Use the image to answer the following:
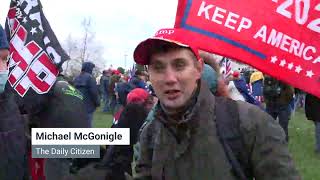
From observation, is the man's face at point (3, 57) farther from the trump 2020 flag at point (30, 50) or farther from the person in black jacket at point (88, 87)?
the person in black jacket at point (88, 87)

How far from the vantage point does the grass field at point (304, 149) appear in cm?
819

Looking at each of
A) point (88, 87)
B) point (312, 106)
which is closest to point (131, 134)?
point (312, 106)

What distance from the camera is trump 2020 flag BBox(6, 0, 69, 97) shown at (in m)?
4.67

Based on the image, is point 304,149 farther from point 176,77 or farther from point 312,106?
point 176,77

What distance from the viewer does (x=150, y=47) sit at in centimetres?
237

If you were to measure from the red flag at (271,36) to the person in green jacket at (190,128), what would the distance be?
1.15m

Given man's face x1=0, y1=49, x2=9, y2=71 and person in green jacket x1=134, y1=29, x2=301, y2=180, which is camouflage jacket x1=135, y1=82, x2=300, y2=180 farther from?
man's face x1=0, y1=49, x2=9, y2=71

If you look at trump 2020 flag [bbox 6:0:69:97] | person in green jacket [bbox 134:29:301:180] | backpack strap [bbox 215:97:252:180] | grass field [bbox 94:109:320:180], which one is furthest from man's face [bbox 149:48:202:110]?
grass field [bbox 94:109:320:180]

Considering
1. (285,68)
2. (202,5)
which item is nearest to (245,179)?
(285,68)

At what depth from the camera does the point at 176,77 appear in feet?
7.57

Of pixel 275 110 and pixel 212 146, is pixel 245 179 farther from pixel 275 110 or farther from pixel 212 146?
pixel 275 110

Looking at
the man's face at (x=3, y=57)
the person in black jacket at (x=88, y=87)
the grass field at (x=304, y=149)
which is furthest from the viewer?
the person in black jacket at (x=88, y=87)

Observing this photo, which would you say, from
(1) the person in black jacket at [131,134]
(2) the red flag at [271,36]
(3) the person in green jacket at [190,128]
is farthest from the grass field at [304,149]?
(3) the person in green jacket at [190,128]

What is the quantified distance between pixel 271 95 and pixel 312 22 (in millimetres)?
6746
